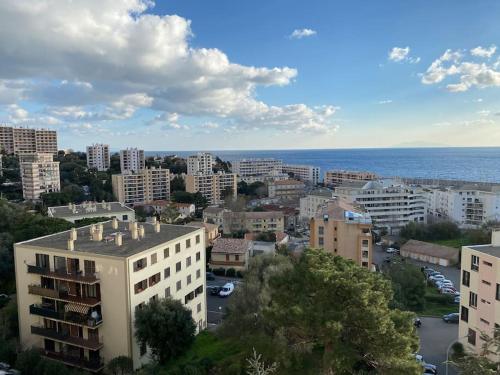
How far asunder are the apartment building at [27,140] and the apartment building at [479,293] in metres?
153

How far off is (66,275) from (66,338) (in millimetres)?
4073

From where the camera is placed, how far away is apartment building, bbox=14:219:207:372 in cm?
2325

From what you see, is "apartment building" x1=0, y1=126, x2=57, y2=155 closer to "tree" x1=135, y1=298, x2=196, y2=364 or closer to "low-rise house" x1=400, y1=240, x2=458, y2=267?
"low-rise house" x1=400, y1=240, x2=458, y2=267

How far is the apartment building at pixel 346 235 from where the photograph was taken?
140ft

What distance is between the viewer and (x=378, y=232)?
76.9 meters

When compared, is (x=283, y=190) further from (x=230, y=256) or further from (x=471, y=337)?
(x=471, y=337)

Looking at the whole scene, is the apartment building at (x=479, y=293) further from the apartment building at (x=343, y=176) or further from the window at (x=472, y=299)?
the apartment building at (x=343, y=176)

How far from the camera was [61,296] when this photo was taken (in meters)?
24.4

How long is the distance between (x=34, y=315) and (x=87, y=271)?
227 inches

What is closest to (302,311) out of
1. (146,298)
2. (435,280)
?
(146,298)

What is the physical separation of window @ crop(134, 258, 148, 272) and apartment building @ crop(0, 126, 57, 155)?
140m

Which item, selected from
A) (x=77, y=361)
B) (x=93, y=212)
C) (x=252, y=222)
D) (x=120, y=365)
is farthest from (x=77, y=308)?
(x=252, y=222)

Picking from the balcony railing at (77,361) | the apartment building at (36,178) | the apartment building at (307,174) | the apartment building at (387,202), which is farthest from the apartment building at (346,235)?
the apartment building at (307,174)

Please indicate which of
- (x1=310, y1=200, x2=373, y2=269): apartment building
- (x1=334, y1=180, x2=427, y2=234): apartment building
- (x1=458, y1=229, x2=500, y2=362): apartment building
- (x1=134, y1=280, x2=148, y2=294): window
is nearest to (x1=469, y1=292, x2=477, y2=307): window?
(x1=458, y1=229, x2=500, y2=362): apartment building
